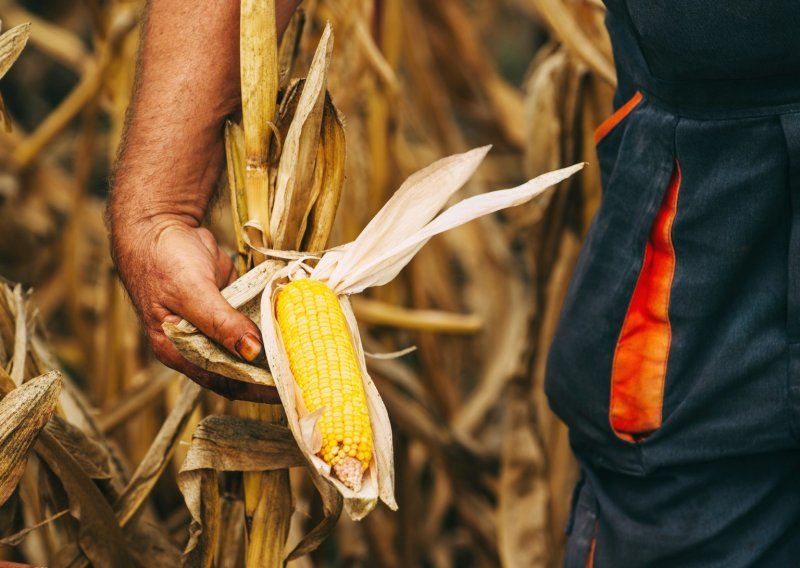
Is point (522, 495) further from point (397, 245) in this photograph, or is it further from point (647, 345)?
point (397, 245)

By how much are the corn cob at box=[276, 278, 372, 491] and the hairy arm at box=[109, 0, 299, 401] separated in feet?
0.32

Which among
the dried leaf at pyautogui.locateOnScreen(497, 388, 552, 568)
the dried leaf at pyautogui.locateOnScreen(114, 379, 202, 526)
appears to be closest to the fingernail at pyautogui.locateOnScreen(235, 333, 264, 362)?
the dried leaf at pyautogui.locateOnScreen(114, 379, 202, 526)

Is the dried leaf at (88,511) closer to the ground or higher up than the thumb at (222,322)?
closer to the ground

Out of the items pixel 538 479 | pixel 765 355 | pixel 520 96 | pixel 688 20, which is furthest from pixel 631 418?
pixel 520 96

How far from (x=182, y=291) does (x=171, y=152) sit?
0.53ft

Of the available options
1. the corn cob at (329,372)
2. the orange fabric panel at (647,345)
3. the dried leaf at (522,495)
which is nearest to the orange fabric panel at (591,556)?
the orange fabric panel at (647,345)

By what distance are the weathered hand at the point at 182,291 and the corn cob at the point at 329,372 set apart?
0.04 m

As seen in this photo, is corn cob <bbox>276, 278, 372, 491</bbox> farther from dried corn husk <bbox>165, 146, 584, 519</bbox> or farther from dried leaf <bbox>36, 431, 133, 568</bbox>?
dried leaf <bbox>36, 431, 133, 568</bbox>

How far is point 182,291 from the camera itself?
90 cm

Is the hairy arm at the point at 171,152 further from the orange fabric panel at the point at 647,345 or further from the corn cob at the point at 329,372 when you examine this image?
the orange fabric panel at the point at 647,345

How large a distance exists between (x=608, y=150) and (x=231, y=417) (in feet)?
1.73

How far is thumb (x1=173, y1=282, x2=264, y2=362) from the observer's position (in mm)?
883

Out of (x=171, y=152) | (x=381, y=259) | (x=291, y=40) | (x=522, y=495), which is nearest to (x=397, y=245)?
(x=381, y=259)

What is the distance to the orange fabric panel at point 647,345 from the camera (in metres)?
1.00
